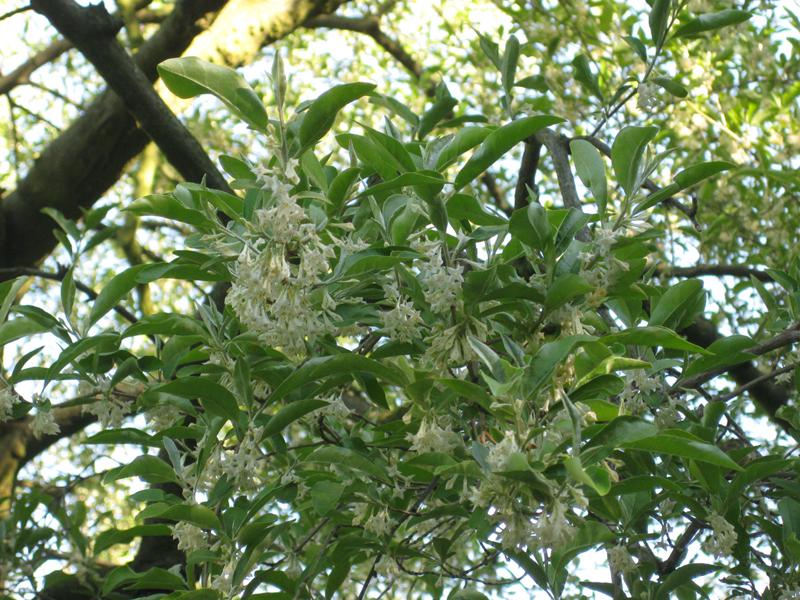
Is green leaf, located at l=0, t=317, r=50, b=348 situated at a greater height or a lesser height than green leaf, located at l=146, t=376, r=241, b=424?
greater

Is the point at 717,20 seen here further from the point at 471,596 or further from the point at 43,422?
the point at 43,422

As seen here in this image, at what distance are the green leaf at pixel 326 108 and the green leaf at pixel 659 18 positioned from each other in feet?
2.32

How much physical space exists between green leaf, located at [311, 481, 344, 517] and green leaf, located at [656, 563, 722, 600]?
52cm

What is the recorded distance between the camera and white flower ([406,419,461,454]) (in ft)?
3.94

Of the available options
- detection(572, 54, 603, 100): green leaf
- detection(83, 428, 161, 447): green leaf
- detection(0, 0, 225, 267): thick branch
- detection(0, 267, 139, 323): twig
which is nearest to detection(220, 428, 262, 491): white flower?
detection(83, 428, 161, 447): green leaf

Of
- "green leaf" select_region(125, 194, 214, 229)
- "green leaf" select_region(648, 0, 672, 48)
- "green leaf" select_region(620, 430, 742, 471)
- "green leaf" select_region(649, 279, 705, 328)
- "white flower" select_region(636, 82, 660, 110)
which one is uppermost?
"green leaf" select_region(648, 0, 672, 48)

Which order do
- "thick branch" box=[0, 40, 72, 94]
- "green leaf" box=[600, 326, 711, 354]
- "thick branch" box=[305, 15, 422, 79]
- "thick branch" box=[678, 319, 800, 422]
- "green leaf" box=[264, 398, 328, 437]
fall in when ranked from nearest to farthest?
"green leaf" box=[600, 326, 711, 354] → "green leaf" box=[264, 398, 328, 437] → "thick branch" box=[678, 319, 800, 422] → "thick branch" box=[0, 40, 72, 94] → "thick branch" box=[305, 15, 422, 79]

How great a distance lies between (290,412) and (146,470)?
0.29 m

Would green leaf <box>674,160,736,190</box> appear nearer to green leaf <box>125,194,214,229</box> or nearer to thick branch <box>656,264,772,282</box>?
green leaf <box>125,194,214,229</box>

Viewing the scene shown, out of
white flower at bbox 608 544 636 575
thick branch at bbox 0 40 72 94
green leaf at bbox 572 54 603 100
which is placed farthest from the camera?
thick branch at bbox 0 40 72 94

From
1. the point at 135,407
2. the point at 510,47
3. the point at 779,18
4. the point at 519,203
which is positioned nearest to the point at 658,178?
the point at 779,18

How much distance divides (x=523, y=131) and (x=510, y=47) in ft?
1.89

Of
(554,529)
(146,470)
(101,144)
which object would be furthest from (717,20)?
(101,144)

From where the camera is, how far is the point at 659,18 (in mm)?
1592
